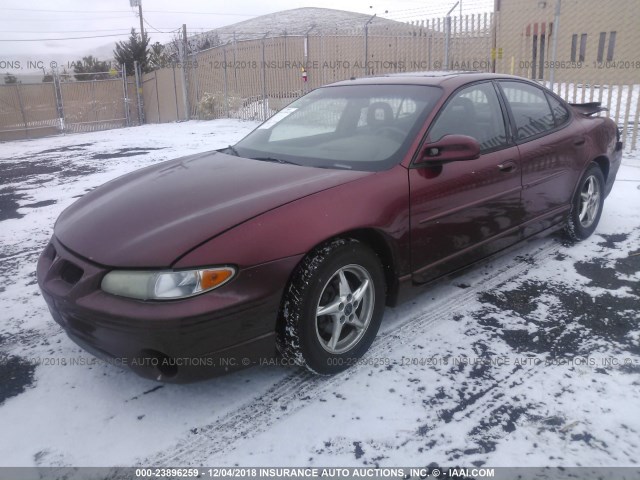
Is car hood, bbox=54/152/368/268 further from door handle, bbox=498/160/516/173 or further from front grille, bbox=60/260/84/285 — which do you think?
door handle, bbox=498/160/516/173

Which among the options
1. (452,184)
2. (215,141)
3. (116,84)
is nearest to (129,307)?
(452,184)

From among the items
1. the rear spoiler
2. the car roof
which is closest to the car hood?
the car roof

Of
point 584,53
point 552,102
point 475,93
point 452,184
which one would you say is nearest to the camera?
point 452,184

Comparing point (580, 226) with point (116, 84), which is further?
point (116, 84)

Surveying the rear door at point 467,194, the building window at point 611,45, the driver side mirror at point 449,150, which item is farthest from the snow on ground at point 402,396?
the building window at point 611,45

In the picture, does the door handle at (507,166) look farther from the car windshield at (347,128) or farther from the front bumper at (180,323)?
the front bumper at (180,323)

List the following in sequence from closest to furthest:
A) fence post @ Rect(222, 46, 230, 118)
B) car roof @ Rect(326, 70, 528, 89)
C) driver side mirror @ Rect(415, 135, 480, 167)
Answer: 1. driver side mirror @ Rect(415, 135, 480, 167)
2. car roof @ Rect(326, 70, 528, 89)
3. fence post @ Rect(222, 46, 230, 118)

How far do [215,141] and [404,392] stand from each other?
9327mm

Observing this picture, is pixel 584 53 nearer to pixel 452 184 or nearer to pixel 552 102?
pixel 552 102

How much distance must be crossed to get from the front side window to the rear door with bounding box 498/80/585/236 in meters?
0.18

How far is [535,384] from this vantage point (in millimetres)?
2551

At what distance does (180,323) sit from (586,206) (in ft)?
12.8

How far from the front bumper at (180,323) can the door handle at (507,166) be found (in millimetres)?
1822

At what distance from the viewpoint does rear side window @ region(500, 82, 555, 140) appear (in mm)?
3737
